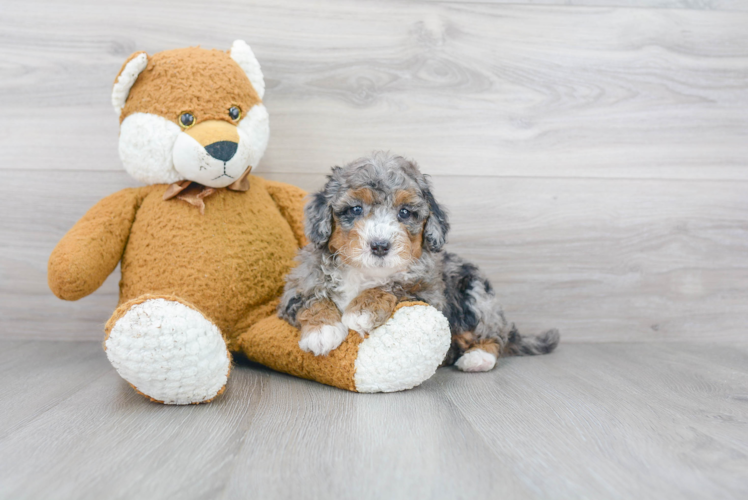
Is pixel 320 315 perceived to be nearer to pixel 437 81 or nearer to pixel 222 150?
pixel 222 150

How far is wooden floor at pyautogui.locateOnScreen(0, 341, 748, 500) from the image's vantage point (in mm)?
956

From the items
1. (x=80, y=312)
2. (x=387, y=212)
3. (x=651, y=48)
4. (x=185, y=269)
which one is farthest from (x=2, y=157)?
(x=651, y=48)

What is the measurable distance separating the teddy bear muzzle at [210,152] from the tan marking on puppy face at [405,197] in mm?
511

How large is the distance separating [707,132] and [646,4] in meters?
0.55

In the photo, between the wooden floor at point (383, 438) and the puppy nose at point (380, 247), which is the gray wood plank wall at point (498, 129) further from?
the puppy nose at point (380, 247)

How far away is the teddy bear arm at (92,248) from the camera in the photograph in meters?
1.52

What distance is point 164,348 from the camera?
1.21m

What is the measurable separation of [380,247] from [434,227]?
8.4 inches

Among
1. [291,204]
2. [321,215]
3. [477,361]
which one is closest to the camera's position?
[321,215]

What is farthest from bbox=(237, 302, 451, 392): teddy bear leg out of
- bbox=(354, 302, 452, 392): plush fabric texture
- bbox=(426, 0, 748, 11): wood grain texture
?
bbox=(426, 0, 748, 11): wood grain texture

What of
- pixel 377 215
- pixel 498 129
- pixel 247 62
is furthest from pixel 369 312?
pixel 498 129

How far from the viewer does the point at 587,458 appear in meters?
1.08

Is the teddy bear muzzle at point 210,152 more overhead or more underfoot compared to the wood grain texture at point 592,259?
more overhead

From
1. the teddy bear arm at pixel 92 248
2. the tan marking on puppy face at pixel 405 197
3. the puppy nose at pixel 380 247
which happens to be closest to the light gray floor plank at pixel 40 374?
the teddy bear arm at pixel 92 248
